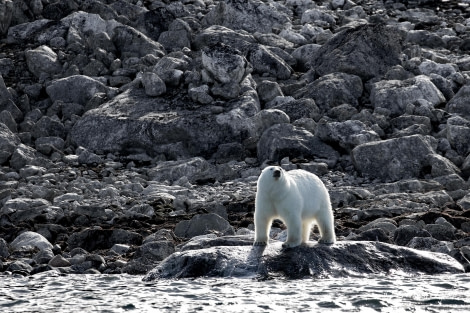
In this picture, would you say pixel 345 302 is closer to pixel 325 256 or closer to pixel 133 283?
pixel 325 256

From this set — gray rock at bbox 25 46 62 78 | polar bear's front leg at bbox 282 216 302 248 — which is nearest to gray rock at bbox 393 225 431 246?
polar bear's front leg at bbox 282 216 302 248

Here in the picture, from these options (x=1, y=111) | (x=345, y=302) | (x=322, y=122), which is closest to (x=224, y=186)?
(x=322, y=122)

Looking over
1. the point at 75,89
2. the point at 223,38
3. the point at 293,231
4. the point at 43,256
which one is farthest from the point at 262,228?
the point at 223,38

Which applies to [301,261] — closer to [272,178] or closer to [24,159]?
[272,178]

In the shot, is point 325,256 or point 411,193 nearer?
point 325,256

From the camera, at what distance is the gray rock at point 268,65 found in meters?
27.9

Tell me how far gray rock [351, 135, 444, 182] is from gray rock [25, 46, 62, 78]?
424 inches

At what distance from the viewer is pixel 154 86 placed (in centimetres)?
2608

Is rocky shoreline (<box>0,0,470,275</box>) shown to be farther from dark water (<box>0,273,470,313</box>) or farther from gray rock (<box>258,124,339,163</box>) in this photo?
dark water (<box>0,273,470,313</box>)

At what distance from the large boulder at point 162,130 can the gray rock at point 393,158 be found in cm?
363

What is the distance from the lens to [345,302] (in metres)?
11.9

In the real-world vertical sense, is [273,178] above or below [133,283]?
above

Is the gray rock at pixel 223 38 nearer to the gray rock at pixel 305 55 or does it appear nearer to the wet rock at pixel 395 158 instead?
the gray rock at pixel 305 55

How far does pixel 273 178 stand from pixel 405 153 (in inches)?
359
